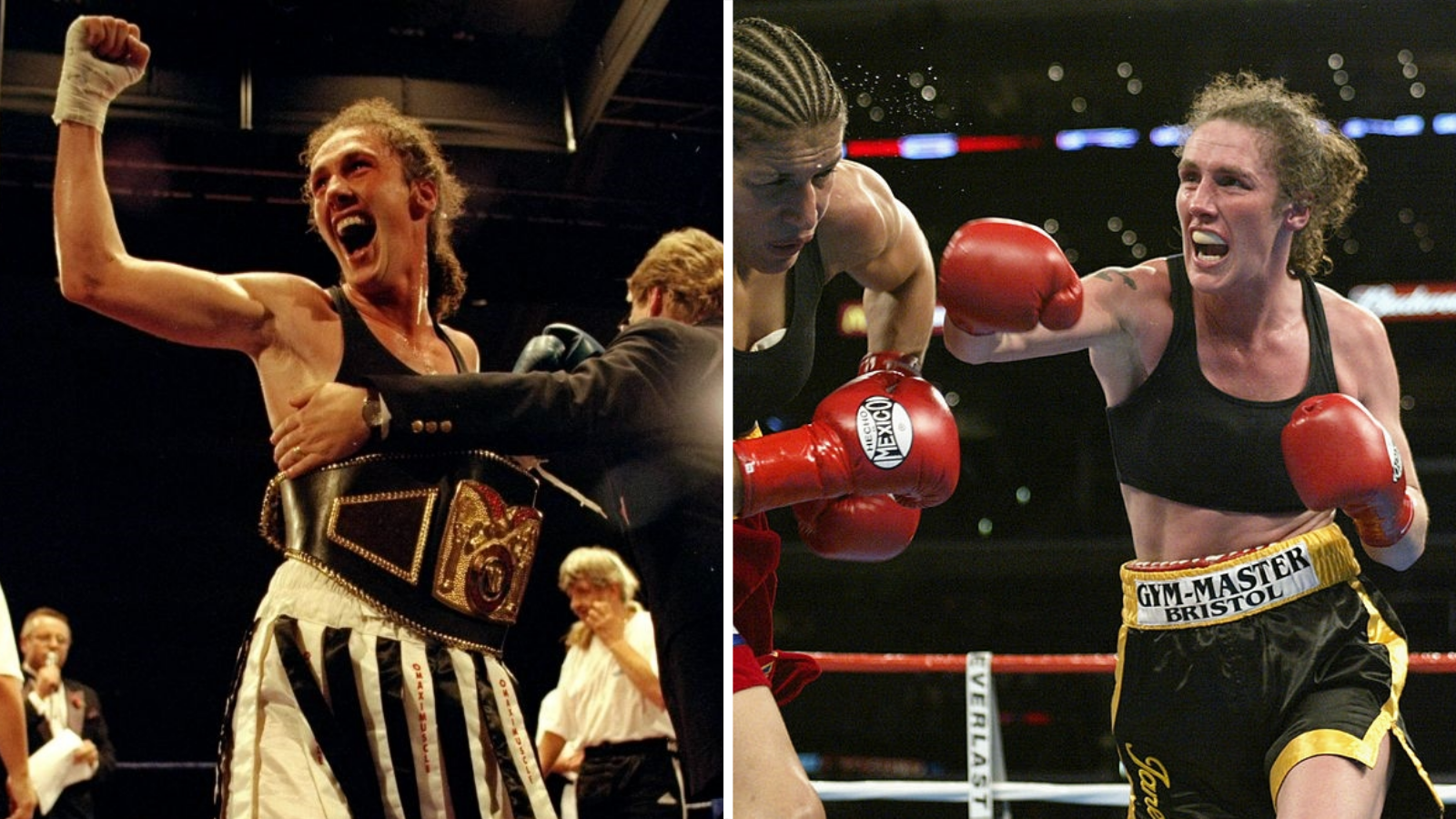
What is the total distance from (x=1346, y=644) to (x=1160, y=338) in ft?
2.14

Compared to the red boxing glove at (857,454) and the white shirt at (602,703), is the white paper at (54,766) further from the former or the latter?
the red boxing glove at (857,454)

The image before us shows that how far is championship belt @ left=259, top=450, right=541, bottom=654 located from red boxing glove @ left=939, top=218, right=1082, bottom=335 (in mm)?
913

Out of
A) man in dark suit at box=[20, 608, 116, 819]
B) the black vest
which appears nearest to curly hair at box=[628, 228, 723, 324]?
the black vest

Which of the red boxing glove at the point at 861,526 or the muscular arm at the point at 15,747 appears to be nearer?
the muscular arm at the point at 15,747

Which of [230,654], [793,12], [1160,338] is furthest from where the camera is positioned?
[793,12]

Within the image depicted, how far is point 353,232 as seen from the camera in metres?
2.44

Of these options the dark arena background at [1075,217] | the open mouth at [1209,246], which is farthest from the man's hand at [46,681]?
Answer: the open mouth at [1209,246]

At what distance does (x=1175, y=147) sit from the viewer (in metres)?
2.62

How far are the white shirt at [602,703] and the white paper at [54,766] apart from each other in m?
0.81

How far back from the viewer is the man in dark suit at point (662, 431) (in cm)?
244

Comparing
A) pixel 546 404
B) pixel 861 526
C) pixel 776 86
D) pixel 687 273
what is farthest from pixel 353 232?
pixel 861 526

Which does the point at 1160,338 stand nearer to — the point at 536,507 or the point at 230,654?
the point at 536,507

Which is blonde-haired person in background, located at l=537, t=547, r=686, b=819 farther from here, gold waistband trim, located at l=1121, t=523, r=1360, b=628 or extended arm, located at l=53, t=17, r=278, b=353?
gold waistband trim, located at l=1121, t=523, r=1360, b=628

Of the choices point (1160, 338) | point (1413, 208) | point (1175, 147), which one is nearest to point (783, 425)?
point (1160, 338)
